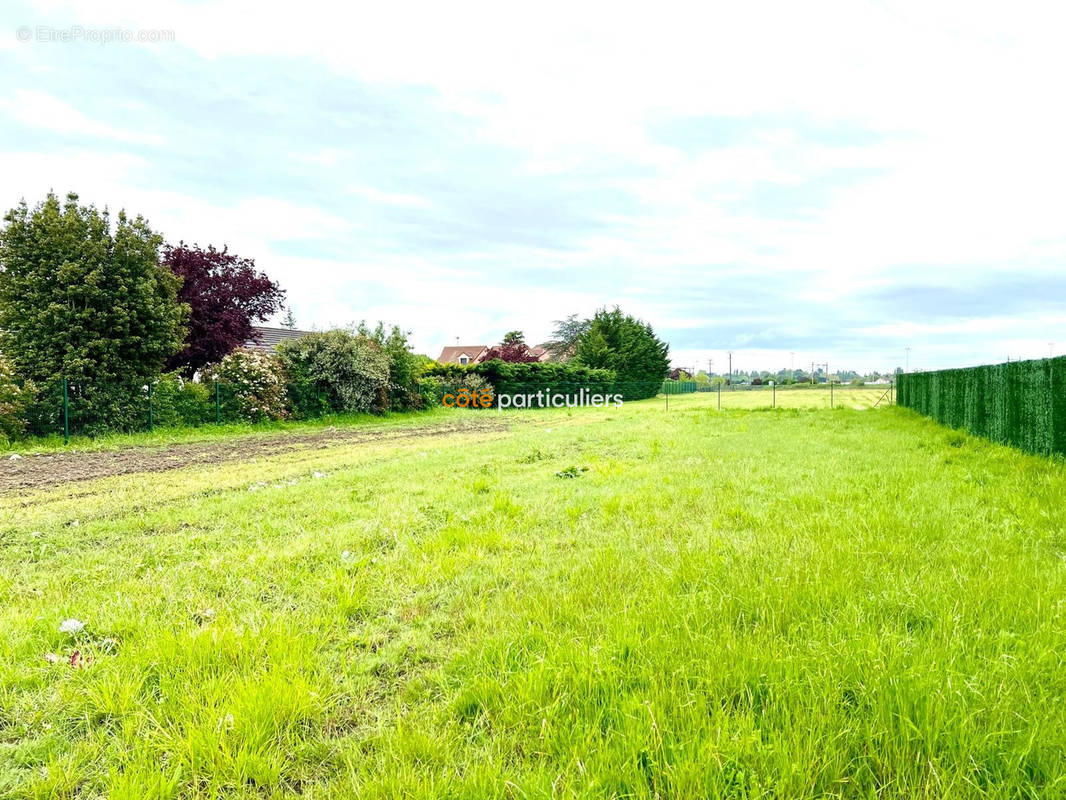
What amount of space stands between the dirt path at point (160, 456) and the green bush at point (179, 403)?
2.32m

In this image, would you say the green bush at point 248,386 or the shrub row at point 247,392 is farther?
the green bush at point 248,386

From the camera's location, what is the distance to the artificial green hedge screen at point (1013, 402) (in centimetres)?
714

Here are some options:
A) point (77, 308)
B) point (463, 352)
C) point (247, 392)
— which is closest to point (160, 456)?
point (247, 392)

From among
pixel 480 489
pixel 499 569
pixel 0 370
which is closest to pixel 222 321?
pixel 0 370

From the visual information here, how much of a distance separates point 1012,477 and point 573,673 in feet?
22.9

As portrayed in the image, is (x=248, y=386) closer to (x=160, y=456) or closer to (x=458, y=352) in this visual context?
(x=160, y=456)

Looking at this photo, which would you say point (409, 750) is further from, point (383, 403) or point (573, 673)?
point (383, 403)

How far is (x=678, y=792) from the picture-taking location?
4.61 ft

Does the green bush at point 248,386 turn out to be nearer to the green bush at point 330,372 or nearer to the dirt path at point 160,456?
the green bush at point 330,372

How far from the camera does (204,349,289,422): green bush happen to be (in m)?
16.0

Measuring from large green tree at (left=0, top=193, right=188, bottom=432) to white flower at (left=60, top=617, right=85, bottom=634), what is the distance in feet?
45.6

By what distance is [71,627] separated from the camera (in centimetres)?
258
